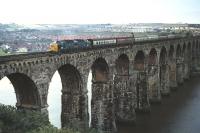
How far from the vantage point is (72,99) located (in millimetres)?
45469

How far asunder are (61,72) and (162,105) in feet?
109

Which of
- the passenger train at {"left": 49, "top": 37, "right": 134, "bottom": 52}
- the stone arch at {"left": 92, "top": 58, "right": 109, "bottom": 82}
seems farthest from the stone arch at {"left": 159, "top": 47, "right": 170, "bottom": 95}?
the stone arch at {"left": 92, "top": 58, "right": 109, "bottom": 82}

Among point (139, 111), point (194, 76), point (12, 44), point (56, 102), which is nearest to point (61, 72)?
point (12, 44)

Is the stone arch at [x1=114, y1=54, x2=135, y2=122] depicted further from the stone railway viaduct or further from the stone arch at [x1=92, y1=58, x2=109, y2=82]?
the stone arch at [x1=92, y1=58, x2=109, y2=82]

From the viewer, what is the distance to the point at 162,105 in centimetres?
7181

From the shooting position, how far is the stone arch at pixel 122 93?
5841 cm

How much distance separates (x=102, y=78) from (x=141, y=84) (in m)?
14.6

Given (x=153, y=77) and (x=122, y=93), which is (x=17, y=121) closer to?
(x=122, y=93)

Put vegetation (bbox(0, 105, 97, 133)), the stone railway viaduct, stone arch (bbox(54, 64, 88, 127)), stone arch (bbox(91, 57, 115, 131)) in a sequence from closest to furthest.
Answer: vegetation (bbox(0, 105, 97, 133)) → the stone railway viaduct → stone arch (bbox(54, 64, 88, 127)) → stone arch (bbox(91, 57, 115, 131))

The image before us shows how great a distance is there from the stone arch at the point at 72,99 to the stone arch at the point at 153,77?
26.4 meters

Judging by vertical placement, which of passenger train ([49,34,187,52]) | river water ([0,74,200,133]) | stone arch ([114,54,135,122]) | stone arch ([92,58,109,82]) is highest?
passenger train ([49,34,187,52])

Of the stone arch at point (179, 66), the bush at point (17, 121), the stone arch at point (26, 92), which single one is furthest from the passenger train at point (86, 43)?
the stone arch at point (179, 66)

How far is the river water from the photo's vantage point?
57.9 meters

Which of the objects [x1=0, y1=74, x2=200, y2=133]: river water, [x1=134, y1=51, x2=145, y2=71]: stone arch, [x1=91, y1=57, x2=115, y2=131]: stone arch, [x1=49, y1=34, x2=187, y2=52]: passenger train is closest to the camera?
[x1=49, y1=34, x2=187, y2=52]: passenger train
